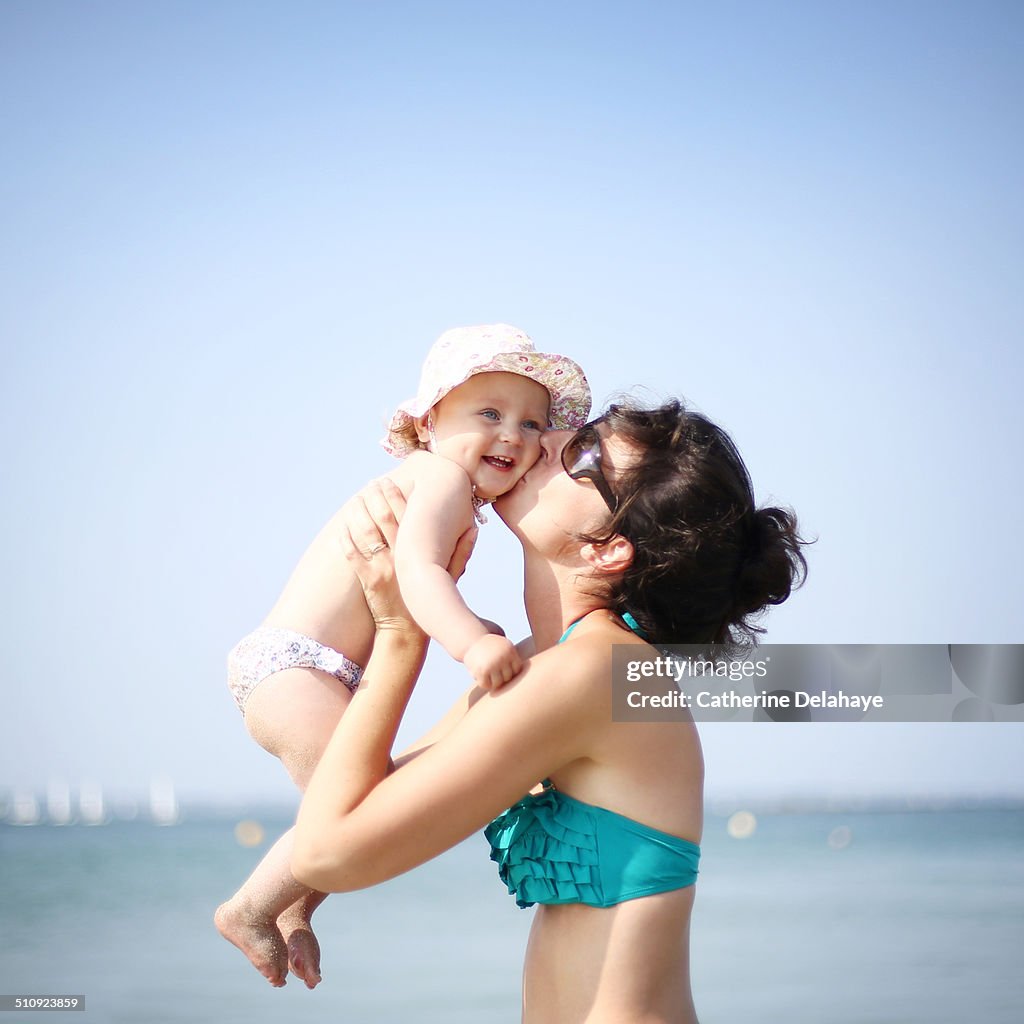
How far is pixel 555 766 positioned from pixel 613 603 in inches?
13.8

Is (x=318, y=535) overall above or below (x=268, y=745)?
above

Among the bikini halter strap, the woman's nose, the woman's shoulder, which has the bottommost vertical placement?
the woman's shoulder

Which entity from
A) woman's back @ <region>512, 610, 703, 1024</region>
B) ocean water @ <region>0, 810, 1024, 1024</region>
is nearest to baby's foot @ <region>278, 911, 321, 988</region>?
woman's back @ <region>512, 610, 703, 1024</region>

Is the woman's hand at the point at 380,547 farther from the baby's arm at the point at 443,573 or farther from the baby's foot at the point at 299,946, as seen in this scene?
the baby's foot at the point at 299,946

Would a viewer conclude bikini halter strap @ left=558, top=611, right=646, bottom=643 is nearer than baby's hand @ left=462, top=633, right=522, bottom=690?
No

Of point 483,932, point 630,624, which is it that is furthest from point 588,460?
point 483,932

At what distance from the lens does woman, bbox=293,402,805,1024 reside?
185cm

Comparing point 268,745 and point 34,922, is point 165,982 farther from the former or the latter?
point 268,745

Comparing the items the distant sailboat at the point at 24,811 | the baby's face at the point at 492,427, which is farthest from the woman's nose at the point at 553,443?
the distant sailboat at the point at 24,811

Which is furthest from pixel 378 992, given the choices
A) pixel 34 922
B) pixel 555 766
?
pixel 555 766

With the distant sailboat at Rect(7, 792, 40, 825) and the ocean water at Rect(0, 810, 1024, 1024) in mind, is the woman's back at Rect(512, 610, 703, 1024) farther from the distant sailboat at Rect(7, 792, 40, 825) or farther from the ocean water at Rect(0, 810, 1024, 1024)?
the distant sailboat at Rect(7, 792, 40, 825)

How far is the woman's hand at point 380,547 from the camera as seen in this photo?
2.13 meters

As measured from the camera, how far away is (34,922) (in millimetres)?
15039

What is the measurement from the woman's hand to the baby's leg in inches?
10.1
